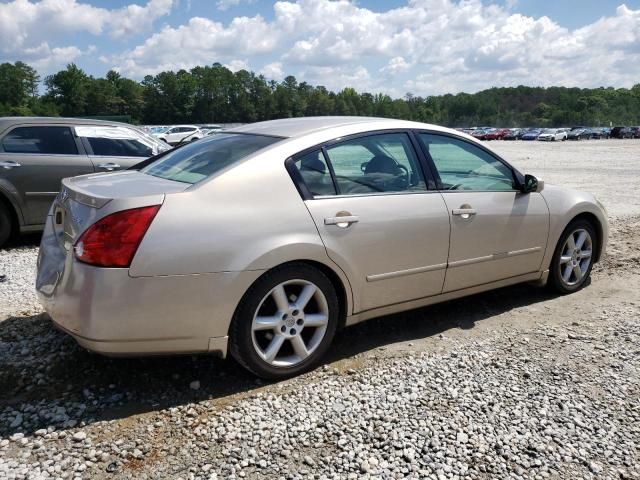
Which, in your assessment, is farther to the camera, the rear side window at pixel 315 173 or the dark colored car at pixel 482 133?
the dark colored car at pixel 482 133

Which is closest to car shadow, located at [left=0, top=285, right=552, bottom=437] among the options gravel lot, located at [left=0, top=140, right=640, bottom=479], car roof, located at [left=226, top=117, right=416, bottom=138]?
gravel lot, located at [left=0, top=140, right=640, bottom=479]

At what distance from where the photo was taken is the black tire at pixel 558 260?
197 inches

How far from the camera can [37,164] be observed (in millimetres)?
7176

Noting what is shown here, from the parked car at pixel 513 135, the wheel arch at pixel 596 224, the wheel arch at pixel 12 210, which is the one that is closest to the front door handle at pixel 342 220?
the wheel arch at pixel 596 224

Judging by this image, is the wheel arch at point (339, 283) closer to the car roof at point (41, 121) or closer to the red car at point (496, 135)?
the car roof at point (41, 121)

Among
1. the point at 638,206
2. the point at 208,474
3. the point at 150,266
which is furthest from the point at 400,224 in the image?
the point at 638,206

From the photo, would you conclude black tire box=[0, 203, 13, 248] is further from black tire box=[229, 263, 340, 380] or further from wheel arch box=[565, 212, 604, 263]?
wheel arch box=[565, 212, 604, 263]

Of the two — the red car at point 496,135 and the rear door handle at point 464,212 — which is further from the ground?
the red car at point 496,135

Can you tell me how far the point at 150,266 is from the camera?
2967mm

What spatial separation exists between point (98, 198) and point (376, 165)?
1877 millimetres

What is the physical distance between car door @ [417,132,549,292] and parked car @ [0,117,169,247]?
4936 millimetres

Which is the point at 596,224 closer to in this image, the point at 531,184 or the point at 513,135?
the point at 531,184

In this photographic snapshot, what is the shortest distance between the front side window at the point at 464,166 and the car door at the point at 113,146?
481 cm

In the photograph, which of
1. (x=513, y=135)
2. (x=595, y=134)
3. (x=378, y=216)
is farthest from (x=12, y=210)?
(x=595, y=134)
